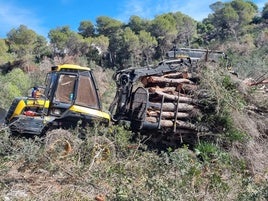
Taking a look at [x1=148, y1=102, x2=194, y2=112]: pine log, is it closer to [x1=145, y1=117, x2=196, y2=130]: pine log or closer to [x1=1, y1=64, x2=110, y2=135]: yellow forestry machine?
[x1=145, y1=117, x2=196, y2=130]: pine log

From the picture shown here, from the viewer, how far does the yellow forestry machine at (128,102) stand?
8469 millimetres

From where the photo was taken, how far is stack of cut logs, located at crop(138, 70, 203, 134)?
938 centimetres

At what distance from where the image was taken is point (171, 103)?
9.52m

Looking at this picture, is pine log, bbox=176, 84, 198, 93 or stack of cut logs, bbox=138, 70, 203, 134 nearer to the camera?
stack of cut logs, bbox=138, 70, 203, 134

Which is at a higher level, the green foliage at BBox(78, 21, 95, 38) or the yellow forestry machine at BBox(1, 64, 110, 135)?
the green foliage at BBox(78, 21, 95, 38)

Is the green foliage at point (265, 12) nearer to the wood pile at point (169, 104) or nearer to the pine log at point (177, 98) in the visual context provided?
the wood pile at point (169, 104)

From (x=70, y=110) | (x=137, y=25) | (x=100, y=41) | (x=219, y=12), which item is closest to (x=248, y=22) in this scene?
(x=219, y=12)

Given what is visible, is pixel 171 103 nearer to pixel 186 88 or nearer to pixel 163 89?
pixel 163 89

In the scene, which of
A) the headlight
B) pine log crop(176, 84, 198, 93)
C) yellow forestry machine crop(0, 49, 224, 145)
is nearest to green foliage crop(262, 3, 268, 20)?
yellow forestry machine crop(0, 49, 224, 145)

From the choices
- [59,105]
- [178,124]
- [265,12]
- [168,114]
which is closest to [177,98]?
[168,114]

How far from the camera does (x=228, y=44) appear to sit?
33.5m

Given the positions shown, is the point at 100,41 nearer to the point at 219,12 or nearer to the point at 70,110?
the point at 219,12

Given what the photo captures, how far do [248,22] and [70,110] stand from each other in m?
39.7

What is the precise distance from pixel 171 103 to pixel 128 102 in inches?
40.0
